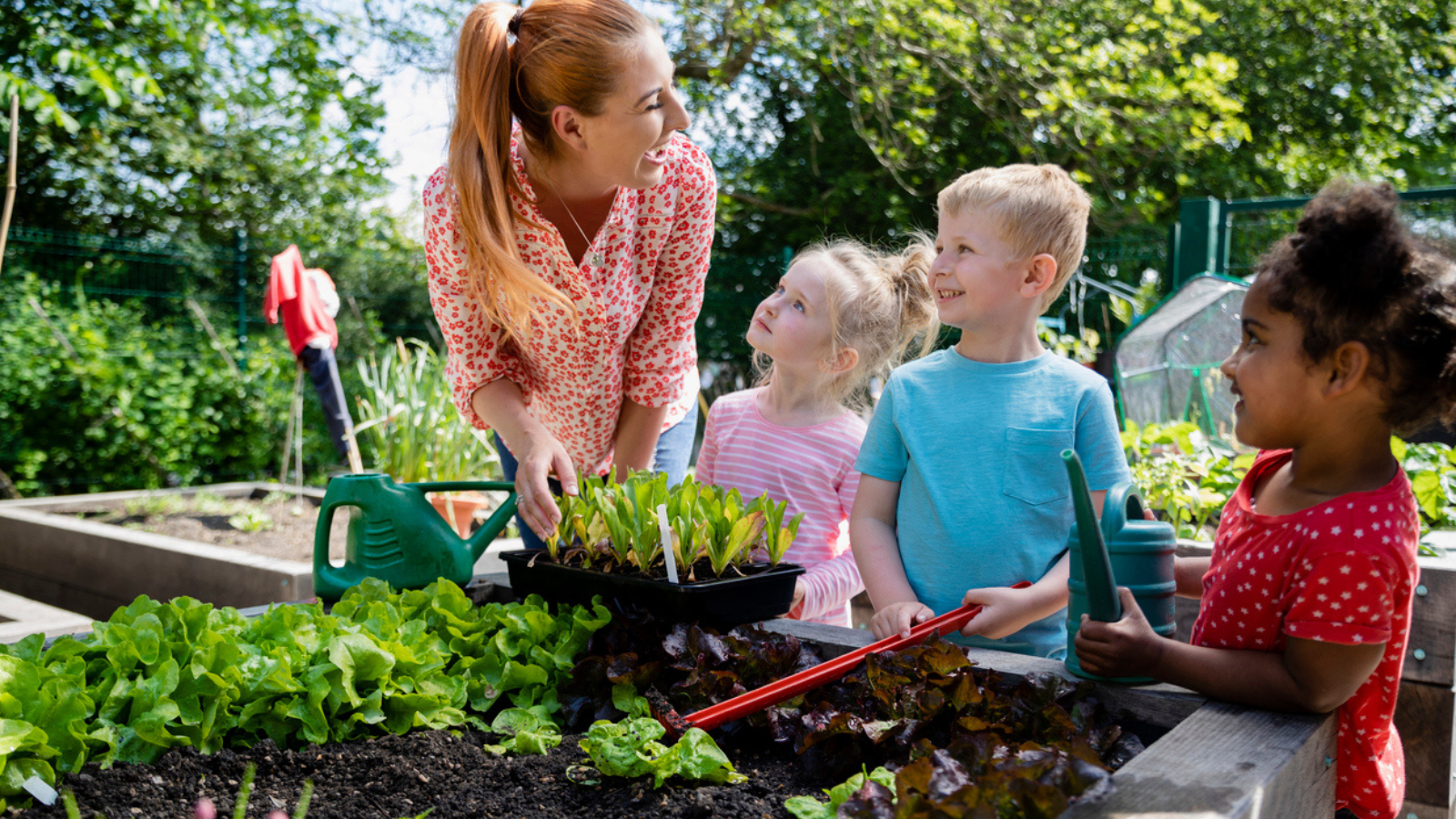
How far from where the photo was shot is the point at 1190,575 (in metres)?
1.40

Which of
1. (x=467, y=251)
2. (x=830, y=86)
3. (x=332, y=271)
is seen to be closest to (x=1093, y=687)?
(x=467, y=251)

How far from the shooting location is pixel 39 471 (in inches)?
302

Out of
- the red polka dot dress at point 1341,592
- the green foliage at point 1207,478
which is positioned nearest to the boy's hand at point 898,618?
the red polka dot dress at point 1341,592

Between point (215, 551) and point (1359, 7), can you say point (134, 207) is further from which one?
point (1359, 7)

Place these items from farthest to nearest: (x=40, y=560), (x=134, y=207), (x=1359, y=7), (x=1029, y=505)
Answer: (x=1359, y=7), (x=134, y=207), (x=40, y=560), (x=1029, y=505)

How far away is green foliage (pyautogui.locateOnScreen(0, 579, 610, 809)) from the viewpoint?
Result: 44.5 inches

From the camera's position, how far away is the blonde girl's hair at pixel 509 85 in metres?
1.80

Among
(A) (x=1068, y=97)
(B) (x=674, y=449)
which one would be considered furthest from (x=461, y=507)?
(A) (x=1068, y=97)

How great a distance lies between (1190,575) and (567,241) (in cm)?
140

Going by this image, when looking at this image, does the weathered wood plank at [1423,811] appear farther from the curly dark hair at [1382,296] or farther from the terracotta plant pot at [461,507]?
the terracotta plant pot at [461,507]

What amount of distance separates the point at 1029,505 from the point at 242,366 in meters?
8.29

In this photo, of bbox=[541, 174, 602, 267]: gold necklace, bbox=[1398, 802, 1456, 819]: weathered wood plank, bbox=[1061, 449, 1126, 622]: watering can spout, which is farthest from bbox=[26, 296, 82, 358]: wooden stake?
bbox=[1398, 802, 1456, 819]: weathered wood plank

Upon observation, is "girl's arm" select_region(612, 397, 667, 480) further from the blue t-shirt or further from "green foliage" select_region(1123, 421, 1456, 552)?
"green foliage" select_region(1123, 421, 1456, 552)

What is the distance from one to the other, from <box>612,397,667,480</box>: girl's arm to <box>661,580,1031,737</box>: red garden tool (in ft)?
3.57
